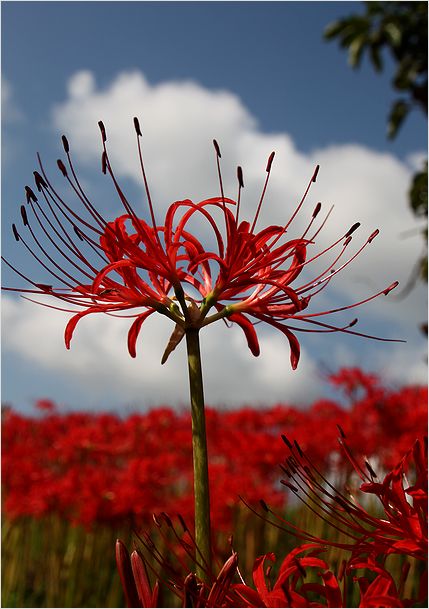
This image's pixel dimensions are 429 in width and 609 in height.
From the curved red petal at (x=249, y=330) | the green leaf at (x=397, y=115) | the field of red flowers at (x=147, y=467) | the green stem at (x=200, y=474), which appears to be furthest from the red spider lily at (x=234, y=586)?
the green leaf at (x=397, y=115)

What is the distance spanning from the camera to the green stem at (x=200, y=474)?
2.45 feet

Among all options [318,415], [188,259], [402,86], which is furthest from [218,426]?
[402,86]

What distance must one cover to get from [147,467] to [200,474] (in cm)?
283

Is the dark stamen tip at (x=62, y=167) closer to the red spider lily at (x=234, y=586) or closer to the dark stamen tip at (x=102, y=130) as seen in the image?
the dark stamen tip at (x=102, y=130)

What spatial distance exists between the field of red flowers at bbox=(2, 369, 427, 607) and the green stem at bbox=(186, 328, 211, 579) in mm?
2157

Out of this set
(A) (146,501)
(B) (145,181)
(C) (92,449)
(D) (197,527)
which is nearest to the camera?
(D) (197,527)

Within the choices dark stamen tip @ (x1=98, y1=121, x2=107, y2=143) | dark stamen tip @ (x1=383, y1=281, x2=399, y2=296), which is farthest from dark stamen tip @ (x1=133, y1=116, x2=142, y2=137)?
dark stamen tip @ (x1=383, y1=281, x2=399, y2=296)

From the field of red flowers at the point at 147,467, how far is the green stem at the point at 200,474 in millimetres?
2157

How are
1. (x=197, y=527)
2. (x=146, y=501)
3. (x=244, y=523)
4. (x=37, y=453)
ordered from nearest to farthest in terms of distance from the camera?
(x=197, y=527) → (x=146, y=501) → (x=244, y=523) → (x=37, y=453)

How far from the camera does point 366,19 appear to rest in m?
7.57

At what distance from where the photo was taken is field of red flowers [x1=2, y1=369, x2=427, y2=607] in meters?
3.45

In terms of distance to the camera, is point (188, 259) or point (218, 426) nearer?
point (188, 259)

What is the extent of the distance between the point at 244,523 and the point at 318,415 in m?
0.92

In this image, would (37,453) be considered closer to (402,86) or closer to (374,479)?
(374,479)
